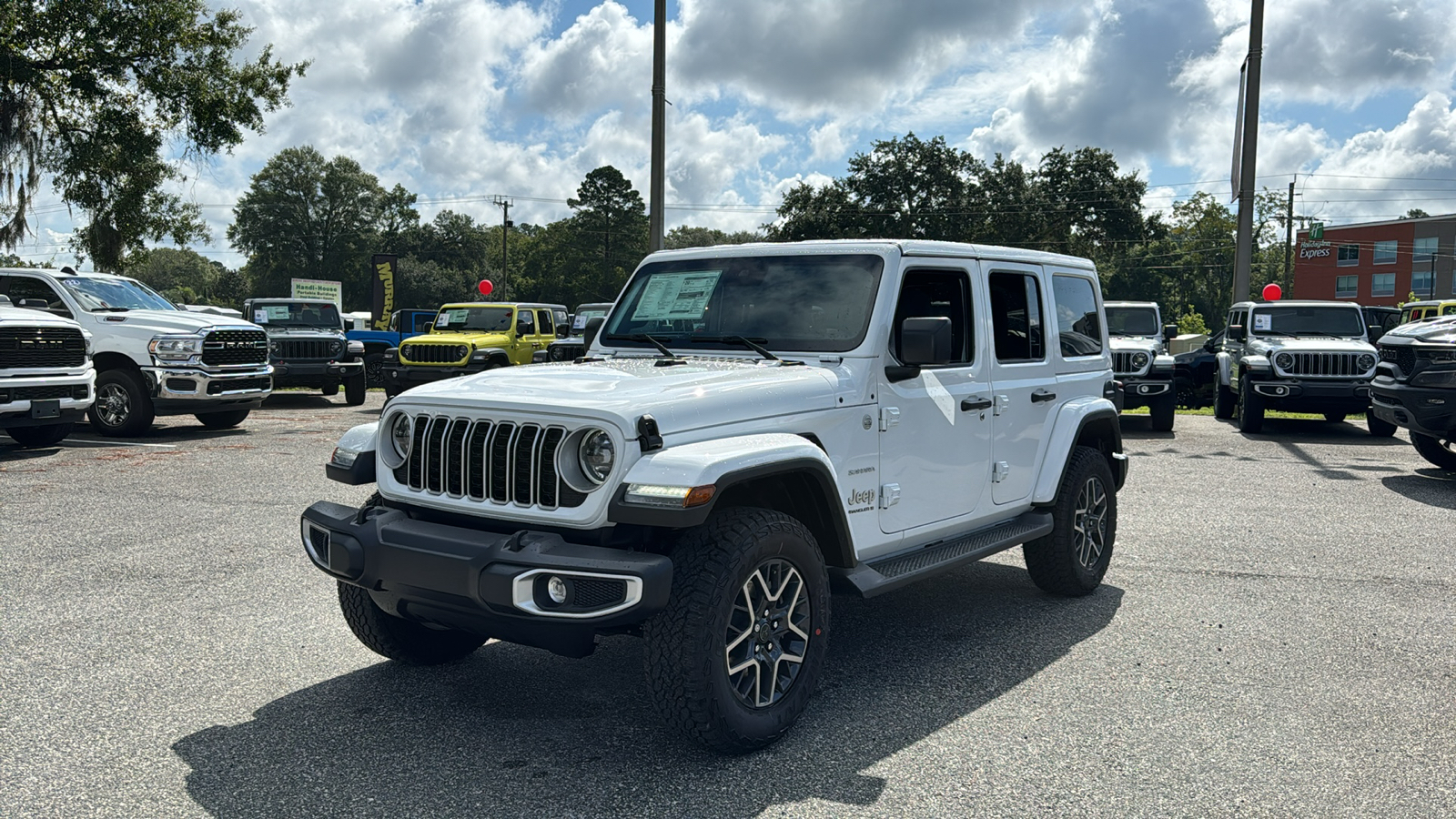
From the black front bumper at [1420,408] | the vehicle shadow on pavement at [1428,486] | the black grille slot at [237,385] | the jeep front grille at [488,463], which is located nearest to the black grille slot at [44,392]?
the black grille slot at [237,385]

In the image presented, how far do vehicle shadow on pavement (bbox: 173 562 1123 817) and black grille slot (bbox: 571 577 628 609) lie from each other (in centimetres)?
61

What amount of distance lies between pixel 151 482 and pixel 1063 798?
898 centimetres

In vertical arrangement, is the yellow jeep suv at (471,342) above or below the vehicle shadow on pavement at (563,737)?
above

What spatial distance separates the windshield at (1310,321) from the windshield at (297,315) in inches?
614

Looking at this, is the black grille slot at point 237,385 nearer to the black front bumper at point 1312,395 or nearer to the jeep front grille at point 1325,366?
the black front bumper at point 1312,395

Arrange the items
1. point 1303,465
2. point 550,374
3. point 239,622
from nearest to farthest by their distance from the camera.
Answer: point 550,374
point 239,622
point 1303,465

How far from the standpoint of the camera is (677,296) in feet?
17.3

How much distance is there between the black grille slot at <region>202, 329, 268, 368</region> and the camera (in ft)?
A: 45.0

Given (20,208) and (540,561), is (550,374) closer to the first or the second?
(540,561)

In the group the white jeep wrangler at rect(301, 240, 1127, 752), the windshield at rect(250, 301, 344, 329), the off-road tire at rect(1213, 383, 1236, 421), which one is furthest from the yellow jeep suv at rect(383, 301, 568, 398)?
the white jeep wrangler at rect(301, 240, 1127, 752)

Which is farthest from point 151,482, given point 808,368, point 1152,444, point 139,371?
point 1152,444

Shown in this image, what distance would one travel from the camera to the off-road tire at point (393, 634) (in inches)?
176

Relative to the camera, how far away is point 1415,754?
3.86m

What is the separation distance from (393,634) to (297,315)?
17142 mm
